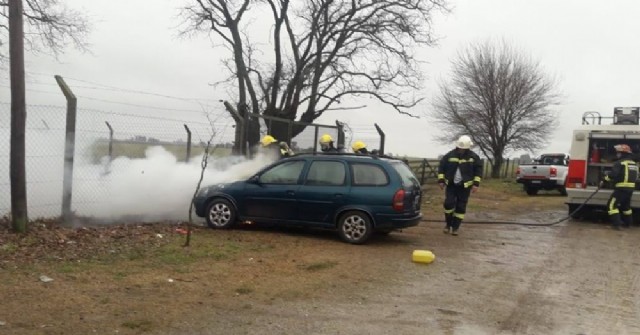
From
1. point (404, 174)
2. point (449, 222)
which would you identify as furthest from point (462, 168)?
point (404, 174)

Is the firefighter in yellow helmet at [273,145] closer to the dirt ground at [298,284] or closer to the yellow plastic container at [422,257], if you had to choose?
the dirt ground at [298,284]

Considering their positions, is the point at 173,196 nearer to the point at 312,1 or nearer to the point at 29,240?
the point at 29,240

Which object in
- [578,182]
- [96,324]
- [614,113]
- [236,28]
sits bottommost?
[96,324]

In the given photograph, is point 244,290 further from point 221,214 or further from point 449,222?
point 449,222

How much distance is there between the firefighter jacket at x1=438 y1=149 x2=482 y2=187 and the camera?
10922mm

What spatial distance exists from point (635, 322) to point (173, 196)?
791 centimetres

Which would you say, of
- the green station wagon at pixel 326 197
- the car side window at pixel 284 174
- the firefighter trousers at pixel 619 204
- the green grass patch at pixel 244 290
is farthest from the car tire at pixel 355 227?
the firefighter trousers at pixel 619 204

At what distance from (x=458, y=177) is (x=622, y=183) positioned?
437 centimetres

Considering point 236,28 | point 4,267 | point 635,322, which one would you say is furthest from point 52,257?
point 236,28

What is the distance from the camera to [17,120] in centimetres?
772

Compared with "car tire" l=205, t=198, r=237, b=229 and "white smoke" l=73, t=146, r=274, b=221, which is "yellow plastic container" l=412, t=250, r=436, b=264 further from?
"white smoke" l=73, t=146, r=274, b=221

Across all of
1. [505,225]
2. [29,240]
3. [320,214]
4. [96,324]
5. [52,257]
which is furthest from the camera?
[505,225]

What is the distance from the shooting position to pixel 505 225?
13.3 m

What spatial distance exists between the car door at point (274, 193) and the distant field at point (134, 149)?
133 centimetres
